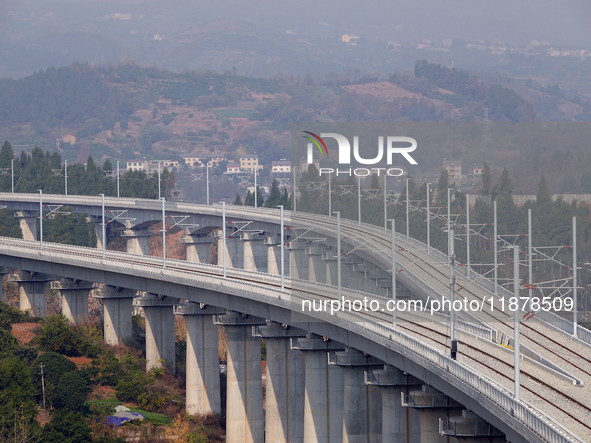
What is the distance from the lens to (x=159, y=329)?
11175cm

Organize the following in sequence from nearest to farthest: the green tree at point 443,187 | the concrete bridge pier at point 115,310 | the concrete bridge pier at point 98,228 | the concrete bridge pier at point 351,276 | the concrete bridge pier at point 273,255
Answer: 1. the concrete bridge pier at point 351,276
2. the concrete bridge pier at point 115,310
3. the green tree at point 443,187
4. the concrete bridge pier at point 273,255
5. the concrete bridge pier at point 98,228

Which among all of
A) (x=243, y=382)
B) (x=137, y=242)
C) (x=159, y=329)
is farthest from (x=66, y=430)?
(x=137, y=242)

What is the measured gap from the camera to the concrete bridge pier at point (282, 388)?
292 ft

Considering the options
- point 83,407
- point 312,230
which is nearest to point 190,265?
point 312,230

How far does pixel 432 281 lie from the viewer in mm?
97938

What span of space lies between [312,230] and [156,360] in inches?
1005

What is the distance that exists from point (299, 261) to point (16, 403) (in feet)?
199

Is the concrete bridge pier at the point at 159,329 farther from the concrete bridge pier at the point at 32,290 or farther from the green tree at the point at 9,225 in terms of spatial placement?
the green tree at the point at 9,225

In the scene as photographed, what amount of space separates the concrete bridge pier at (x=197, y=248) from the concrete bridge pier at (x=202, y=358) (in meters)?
56.9

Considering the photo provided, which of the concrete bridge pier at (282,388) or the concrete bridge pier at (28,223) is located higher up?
the concrete bridge pier at (28,223)

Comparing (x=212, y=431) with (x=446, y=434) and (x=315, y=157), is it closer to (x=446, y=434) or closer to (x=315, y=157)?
(x=446, y=434)

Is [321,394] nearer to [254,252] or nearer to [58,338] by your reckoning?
[58,338]

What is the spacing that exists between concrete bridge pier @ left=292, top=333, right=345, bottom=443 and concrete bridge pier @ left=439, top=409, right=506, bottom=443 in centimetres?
2665

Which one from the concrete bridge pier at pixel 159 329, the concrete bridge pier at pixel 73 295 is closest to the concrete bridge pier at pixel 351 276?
the concrete bridge pier at pixel 159 329
